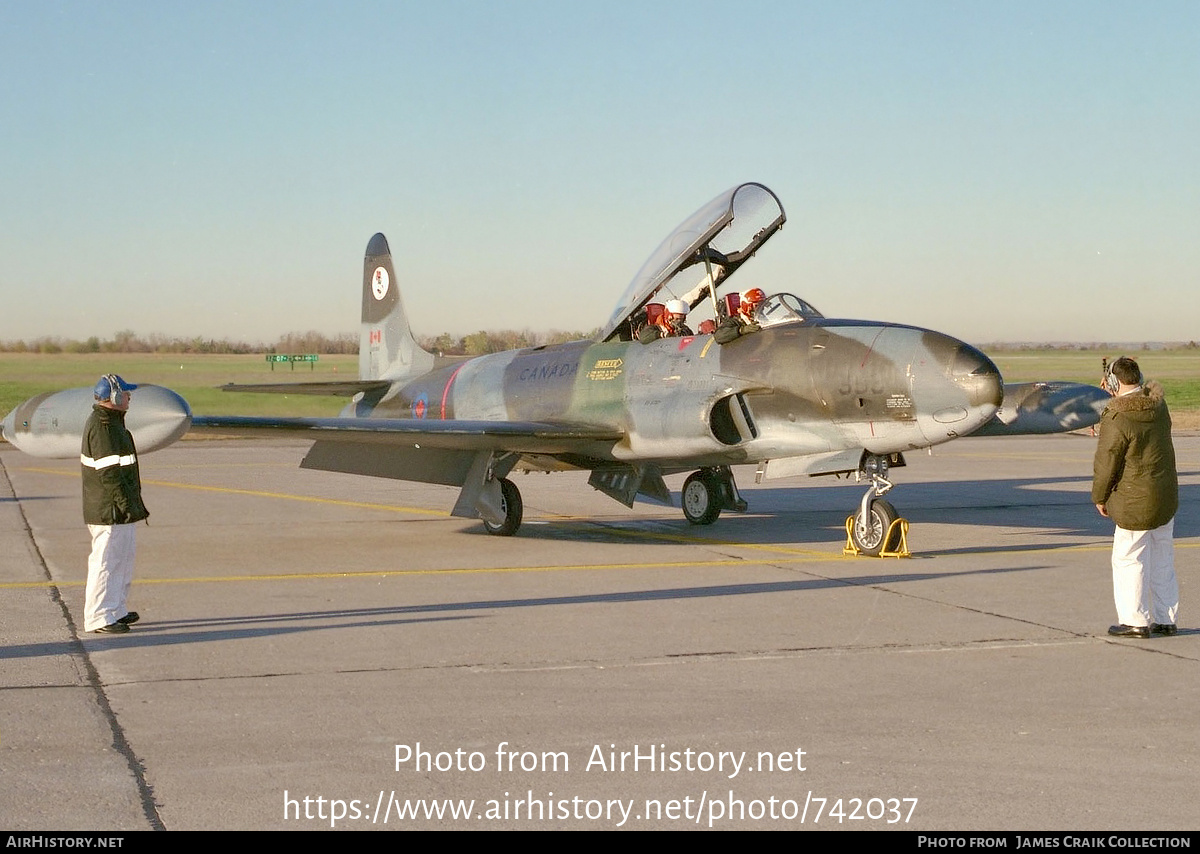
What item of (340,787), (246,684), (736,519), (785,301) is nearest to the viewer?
(340,787)

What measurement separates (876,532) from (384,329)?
382 inches

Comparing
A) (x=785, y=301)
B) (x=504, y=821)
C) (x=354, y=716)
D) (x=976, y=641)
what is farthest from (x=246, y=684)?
(x=785, y=301)

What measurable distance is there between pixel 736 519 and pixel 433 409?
14.2 feet

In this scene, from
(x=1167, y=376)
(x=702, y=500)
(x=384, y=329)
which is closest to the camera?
(x=702, y=500)

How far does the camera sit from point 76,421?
36.4 feet

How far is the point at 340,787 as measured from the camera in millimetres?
5422

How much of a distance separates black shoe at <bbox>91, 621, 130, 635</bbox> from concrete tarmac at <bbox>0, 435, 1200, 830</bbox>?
0.42ft

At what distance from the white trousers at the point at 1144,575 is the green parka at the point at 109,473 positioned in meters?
6.61

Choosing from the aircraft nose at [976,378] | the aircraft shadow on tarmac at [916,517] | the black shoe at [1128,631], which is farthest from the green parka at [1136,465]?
the aircraft shadow on tarmac at [916,517]

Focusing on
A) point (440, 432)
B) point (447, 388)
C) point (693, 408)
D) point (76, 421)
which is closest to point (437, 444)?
point (440, 432)

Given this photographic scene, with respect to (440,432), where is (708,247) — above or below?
above

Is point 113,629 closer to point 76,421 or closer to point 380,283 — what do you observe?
point 76,421

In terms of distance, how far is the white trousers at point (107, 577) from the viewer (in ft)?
29.3

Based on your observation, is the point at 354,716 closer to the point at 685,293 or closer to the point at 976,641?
the point at 976,641
